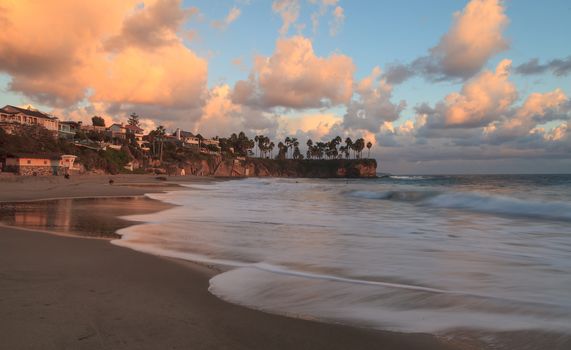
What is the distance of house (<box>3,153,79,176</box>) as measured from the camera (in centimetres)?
5534

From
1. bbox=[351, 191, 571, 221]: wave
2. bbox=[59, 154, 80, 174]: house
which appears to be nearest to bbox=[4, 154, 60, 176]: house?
bbox=[59, 154, 80, 174]: house

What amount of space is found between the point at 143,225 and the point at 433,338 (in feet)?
36.1

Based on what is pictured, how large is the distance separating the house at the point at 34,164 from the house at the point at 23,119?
62.3 ft

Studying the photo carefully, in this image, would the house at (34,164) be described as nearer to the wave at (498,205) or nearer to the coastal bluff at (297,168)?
the wave at (498,205)

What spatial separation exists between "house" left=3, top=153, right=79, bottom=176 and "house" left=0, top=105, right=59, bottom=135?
19.0 metres

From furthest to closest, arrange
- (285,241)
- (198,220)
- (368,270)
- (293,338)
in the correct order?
(198,220) → (285,241) → (368,270) → (293,338)

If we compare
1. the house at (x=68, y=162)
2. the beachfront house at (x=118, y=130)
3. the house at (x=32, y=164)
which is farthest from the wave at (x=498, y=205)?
the beachfront house at (x=118, y=130)

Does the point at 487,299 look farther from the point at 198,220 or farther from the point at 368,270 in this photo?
the point at 198,220

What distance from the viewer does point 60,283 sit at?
18.2ft

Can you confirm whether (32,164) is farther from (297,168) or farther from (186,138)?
(297,168)

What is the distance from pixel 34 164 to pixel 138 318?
63836 mm

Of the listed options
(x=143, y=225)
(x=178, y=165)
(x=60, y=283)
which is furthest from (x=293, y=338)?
(x=178, y=165)

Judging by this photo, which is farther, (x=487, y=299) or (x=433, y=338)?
(x=487, y=299)

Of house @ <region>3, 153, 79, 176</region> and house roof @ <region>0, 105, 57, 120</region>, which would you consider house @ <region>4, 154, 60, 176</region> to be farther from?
house roof @ <region>0, 105, 57, 120</region>
